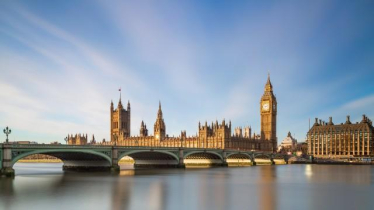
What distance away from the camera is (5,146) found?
52.0 m

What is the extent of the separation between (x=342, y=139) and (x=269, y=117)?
3250cm

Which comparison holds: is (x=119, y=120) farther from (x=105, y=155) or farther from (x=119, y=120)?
(x=105, y=155)

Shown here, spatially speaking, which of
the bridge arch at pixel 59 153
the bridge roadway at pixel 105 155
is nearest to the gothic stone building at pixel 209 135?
the bridge roadway at pixel 105 155

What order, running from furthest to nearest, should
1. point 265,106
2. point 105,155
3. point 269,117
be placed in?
1. point 265,106
2. point 269,117
3. point 105,155

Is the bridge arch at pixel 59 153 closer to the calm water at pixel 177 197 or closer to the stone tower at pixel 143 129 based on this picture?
the calm water at pixel 177 197

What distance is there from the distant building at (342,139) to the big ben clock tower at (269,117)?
1838cm

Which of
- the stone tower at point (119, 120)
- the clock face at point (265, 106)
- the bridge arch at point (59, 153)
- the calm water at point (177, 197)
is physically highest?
the clock face at point (265, 106)

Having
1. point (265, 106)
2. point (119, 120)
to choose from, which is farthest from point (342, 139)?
point (119, 120)

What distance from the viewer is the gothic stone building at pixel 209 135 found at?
140837mm

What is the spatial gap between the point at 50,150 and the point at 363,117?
14988cm

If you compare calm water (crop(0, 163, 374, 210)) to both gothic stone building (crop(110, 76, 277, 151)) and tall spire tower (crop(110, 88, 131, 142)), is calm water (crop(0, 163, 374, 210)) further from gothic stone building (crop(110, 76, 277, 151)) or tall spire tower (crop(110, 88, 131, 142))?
tall spire tower (crop(110, 88, 131, 142))

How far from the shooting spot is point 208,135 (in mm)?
144000

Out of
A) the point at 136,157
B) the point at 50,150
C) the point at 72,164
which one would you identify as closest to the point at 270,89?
the point at 136,157

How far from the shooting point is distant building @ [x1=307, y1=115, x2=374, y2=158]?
16550 cm
